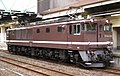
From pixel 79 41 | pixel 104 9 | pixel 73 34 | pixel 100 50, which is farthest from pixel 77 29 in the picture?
pixel 104 9

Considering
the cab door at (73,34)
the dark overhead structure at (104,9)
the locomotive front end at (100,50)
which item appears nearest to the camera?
the locomotive front end at (100,50)

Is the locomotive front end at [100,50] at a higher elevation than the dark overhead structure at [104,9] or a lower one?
lower

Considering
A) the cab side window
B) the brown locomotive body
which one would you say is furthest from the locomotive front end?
the cab side window

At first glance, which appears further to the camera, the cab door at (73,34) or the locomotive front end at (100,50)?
the cab door at (73,34)

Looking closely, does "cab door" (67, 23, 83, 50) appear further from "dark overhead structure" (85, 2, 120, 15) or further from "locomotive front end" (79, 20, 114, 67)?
"dark overhead structure" (85, 2, 120, 15)

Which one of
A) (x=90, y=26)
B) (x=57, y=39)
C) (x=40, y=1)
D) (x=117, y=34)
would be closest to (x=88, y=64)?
(x=90, y=26)

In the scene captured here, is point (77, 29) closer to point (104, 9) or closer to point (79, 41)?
point (79, 41)

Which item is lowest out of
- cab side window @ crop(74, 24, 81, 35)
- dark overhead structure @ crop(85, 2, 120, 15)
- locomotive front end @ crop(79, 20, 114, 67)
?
locomotive front end @ crop(79, 20, 114, 67)

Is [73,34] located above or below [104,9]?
below

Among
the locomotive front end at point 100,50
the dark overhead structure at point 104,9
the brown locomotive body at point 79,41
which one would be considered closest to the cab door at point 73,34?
the brown locomotive body at point 79,41

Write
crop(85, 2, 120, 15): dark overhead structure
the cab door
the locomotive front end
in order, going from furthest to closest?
crop(85, 2, 120, 15): dark overhead structure, the cab door, the locomotive front end

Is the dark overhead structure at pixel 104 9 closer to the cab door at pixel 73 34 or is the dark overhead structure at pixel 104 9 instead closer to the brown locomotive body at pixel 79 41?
the brown locomotive body at pixel 79 41

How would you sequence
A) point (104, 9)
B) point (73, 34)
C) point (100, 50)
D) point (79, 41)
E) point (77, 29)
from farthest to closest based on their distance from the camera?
point (104, 9) → point (73, 34) → point (77, 29) → point (79, 41) → point (100, 50)

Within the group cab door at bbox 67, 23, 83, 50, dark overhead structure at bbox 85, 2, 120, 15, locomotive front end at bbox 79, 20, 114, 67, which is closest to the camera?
locomotive front end at bbox 79, 20, 114, 67
